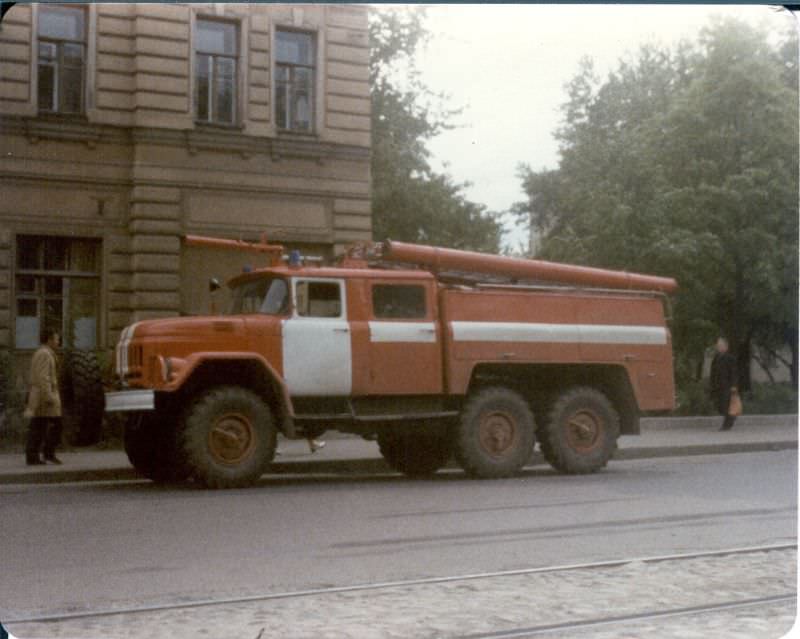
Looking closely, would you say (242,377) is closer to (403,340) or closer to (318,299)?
(318,299)

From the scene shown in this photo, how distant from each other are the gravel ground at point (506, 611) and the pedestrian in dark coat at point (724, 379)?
633 millimetres

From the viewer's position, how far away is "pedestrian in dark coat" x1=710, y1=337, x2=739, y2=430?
486 cm

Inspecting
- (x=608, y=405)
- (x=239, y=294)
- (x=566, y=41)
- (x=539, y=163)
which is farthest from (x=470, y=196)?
(x=608, y=405)

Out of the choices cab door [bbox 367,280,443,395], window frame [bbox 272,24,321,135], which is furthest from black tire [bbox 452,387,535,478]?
window frame [bbox 272,24,321,135]

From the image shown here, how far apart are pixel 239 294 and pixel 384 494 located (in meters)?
1.04

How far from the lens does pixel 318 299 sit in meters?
6.05

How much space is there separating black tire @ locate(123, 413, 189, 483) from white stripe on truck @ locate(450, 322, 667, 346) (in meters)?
1.50

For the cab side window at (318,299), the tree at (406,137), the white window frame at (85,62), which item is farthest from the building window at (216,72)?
the cab side window at (318,299)

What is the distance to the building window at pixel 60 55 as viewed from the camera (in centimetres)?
420

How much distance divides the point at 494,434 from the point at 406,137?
4.39 ft

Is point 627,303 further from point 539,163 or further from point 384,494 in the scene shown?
point 384,494

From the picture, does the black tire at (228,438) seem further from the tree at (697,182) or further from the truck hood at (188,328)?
the tree at (697,182)

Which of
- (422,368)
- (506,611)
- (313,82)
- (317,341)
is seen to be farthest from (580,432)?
(313,82)

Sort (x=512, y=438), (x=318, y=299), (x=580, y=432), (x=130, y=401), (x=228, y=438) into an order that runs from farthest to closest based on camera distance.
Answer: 1. (x=318, y=299)
2. (x=512, y=438)
3. (x=580, y=432)
4. (x=228, y=438)
5. (x=130, y=401)
